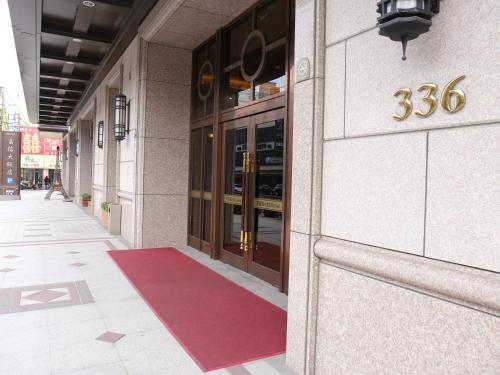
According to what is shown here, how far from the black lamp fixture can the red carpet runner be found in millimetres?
2237

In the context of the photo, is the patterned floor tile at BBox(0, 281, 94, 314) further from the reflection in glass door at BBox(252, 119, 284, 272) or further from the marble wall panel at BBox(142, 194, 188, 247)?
the marble wall panel at BBox(142, 194, 188, 247)

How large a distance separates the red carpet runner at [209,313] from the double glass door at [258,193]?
0.48 meters

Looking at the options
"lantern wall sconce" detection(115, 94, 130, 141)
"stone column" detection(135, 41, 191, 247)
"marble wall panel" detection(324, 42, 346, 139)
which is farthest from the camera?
"lantern wall sconce" detection(115, 94, 130, 141)

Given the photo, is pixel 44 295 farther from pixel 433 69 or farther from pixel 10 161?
pixel 10 161

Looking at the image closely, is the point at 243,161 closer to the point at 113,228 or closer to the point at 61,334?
the point at 61,334

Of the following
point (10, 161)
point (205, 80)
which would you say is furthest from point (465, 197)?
point (10, 161)

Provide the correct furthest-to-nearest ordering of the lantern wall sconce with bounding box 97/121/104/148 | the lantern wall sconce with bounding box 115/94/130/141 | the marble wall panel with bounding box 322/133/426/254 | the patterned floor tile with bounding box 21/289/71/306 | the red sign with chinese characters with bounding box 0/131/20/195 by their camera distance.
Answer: the red sign with chinese characters with bounding box 0/131/20/195
the lantern wall sconce with bounding box 97/121/104/148
the lantern wall sconce with bounding box 115/94/130/141
the patterned floor tile with bounding box 21/289/71/306
the marble wall panel with bounding box 322/133/426/254

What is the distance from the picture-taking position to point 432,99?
73.9 inches

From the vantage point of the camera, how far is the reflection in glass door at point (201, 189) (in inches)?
257

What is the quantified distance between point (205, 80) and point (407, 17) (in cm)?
525

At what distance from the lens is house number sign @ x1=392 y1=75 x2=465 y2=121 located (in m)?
1.77

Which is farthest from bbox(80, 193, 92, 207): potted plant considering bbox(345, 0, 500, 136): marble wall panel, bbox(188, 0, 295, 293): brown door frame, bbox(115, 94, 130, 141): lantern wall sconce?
bbox(345, 0, 500, 136): marble wall panel

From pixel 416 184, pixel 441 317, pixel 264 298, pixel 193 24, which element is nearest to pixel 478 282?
pixel 441 317

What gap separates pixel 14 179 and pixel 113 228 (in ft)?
43.4
